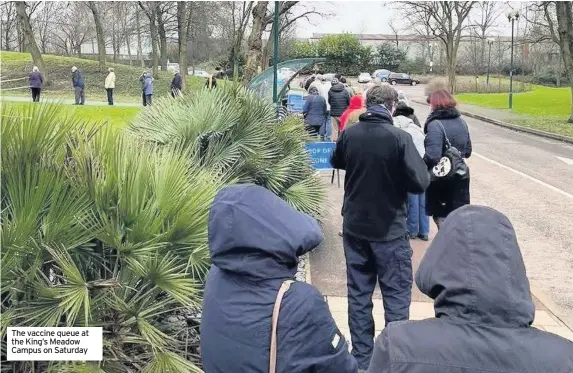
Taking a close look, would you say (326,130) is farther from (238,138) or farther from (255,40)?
(238,138)

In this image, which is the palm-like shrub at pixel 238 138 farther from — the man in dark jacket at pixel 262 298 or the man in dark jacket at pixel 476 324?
the man in dark jacket at pixel 476 324

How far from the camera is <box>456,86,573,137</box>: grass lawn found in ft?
83.6

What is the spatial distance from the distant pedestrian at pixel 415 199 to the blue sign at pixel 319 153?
1.47 m

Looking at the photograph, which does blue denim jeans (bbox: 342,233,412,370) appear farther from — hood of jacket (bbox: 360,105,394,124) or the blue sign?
the blue sign

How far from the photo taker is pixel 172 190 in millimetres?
4020

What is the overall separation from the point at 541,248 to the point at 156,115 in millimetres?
4964

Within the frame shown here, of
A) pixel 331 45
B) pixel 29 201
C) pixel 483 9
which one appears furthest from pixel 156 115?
pixel 331 45

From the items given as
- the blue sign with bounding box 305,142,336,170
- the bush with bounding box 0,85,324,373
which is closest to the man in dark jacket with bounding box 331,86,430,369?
the bush with bounding box 0,85,324,373

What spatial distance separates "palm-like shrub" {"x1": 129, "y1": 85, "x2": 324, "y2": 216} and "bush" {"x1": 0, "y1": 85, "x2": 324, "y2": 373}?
2.25 metres

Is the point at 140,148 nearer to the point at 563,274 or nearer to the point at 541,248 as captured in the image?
the point at 563,274

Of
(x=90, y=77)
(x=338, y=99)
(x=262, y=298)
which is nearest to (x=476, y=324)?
(x=262, y=298)

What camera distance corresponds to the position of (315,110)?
14.5 m

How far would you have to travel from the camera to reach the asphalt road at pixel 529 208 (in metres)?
6.90

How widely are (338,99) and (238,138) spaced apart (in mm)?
7949
